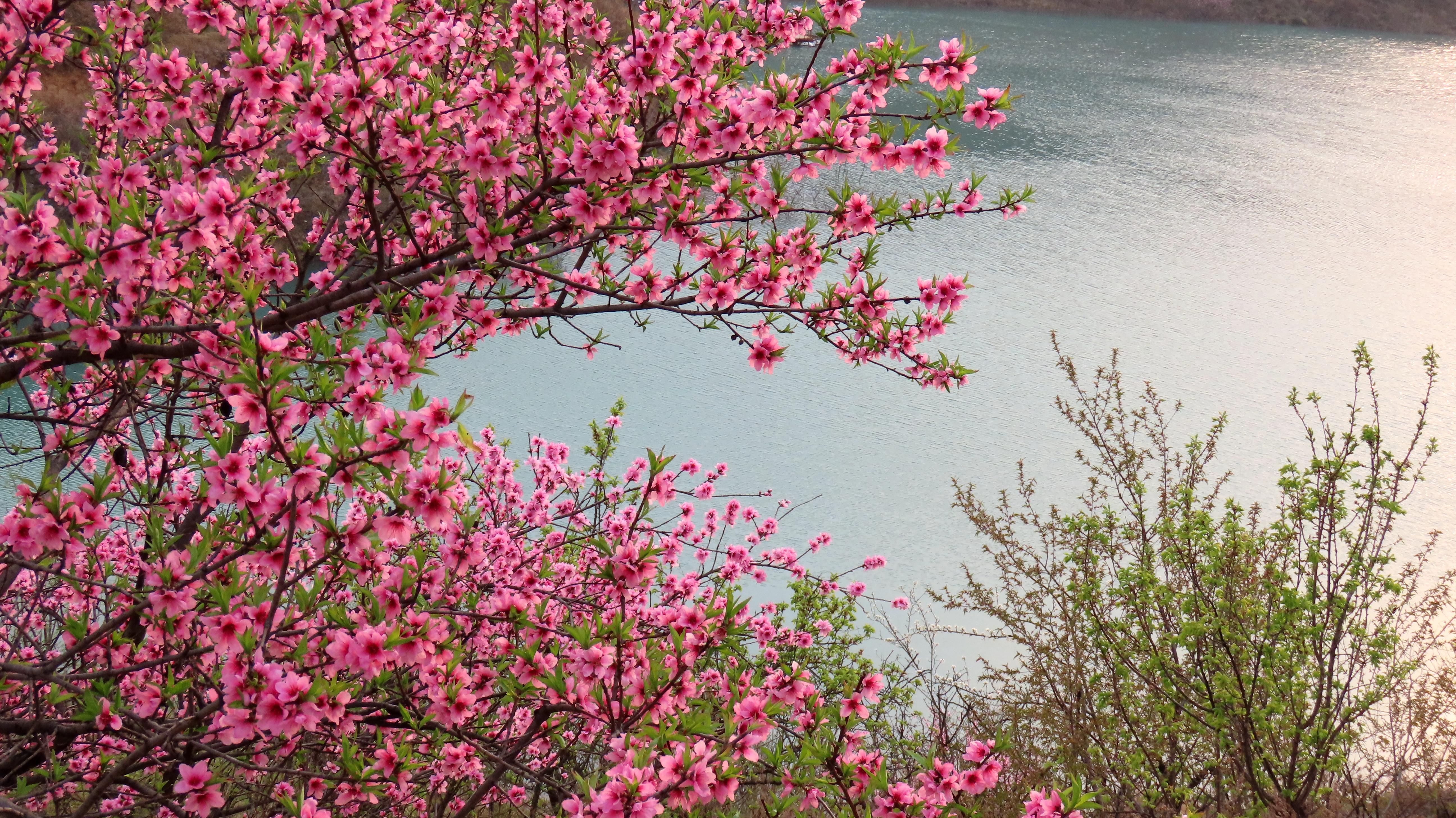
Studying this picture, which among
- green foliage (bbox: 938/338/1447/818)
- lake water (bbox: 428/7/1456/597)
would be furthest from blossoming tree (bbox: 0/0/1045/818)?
green foliage (bbox: 938/338/1447/818)

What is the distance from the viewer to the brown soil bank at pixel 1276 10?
91.0 feet

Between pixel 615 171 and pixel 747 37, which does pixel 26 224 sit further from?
pixel 747 37

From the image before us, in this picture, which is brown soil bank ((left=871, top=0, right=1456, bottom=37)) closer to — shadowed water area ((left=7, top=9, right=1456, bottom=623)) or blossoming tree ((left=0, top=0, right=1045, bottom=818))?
shadowed water area ((left=7, top=9, right=1456, bottom=623))

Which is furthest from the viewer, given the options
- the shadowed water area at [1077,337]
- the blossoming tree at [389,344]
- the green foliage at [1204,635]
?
the shadowed water area at [1077,337]

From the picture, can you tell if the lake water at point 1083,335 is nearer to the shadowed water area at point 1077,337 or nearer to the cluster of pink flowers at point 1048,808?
the shadowed water area at point 1077,337

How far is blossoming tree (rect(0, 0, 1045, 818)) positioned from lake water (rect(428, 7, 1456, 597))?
0.56 metres

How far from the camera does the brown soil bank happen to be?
2775 centimetres

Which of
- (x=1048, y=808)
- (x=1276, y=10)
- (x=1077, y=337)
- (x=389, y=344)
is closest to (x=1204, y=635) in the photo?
(x=1048, y=808)

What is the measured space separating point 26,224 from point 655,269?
1245mm

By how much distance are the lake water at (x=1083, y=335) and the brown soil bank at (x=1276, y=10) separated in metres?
13.7

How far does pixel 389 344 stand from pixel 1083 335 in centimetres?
743

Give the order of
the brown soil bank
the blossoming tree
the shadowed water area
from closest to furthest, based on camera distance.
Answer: the blossoming tree, the shadowed water area, the brown soil bank

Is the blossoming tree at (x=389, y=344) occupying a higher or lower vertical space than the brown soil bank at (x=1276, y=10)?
lower

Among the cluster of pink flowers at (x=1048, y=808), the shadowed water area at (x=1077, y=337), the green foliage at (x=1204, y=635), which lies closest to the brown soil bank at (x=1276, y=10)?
the shadowed water area at (x=1077, y=337)
